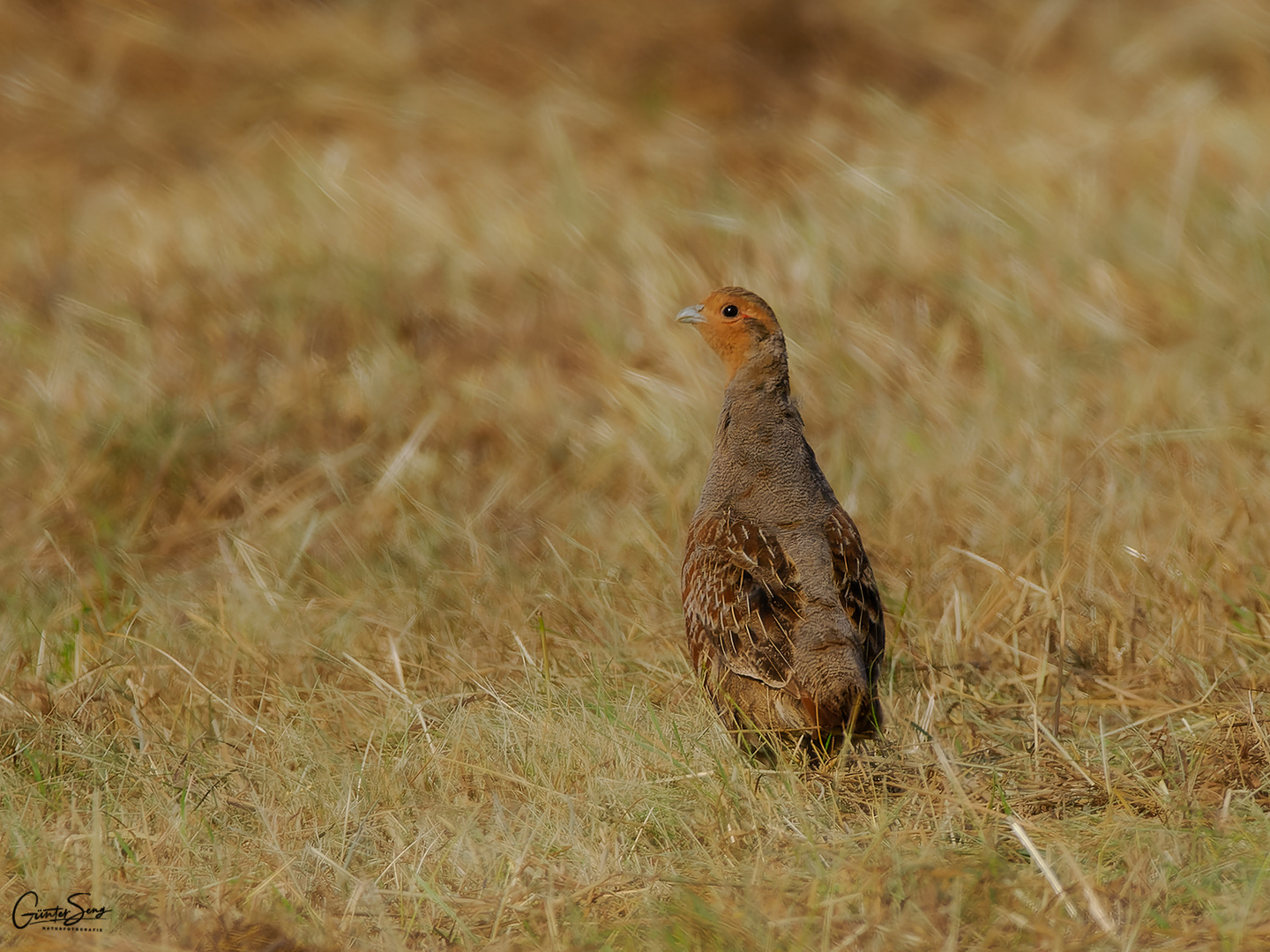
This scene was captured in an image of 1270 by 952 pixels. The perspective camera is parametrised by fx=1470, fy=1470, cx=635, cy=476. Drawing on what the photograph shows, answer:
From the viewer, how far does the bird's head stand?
395 cm

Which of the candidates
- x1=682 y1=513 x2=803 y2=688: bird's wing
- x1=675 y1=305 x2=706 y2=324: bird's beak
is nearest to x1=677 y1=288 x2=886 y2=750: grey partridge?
x1=682 y1=513 x2=803 y2=688: bird's wing

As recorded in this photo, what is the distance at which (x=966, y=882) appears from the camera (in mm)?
2754

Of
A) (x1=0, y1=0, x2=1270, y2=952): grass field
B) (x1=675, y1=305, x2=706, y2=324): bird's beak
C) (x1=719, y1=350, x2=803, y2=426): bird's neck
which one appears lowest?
(x1=0, y1=0, x2=1270, y2=952): grass field

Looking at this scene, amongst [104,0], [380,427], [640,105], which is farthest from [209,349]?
[104,0]

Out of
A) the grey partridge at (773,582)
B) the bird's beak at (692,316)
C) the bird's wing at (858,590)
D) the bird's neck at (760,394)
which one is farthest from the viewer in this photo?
the bird's beak at (692,316)

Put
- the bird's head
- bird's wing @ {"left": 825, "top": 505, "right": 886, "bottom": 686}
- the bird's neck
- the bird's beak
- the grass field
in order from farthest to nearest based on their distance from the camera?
the bird's beak < the bird's head < the bird's neck < bird's wing @ {"left": 825, "top": 505, "right": 886, "bottom": 686} < the grass field

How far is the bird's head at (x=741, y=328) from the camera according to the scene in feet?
13.0

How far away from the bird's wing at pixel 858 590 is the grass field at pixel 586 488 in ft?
0.77

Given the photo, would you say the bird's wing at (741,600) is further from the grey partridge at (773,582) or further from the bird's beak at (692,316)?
the bird's beak at (692,316)

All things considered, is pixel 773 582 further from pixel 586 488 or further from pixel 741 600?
pixel 586 488

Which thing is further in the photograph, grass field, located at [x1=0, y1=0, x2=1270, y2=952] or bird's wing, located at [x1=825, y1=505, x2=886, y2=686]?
bird's wing, located at [x1=825, y1=505, x2=886, y2=686]

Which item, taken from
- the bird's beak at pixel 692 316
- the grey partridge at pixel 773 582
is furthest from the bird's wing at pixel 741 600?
the bird's beak at pixel 692 316

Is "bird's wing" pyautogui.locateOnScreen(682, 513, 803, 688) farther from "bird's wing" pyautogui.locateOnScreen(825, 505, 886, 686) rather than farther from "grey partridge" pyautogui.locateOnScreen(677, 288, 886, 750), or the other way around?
"bird's wing" pyautogui.locateOnScreen(825, 505, 886, 686)

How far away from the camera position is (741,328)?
397cm
